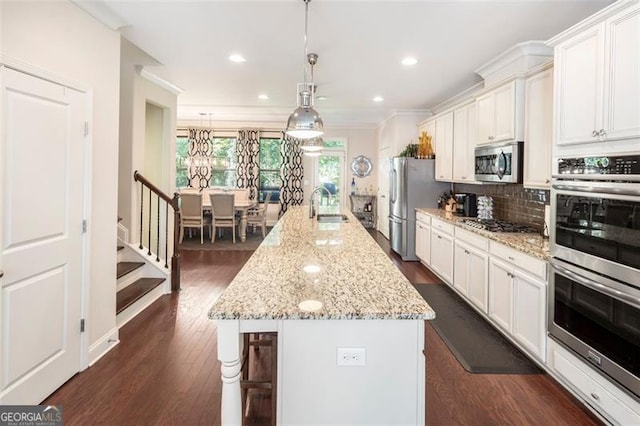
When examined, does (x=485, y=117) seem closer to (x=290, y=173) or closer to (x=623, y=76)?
(x=623, y=76)

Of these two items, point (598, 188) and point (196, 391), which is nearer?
point (598, 188)

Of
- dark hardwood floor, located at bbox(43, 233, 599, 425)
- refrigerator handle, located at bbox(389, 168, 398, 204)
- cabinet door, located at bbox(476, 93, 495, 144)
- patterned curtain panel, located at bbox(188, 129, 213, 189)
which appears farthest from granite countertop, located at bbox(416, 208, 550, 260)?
patterned curtain panel, located at bbox(188, 129, 213, 189)

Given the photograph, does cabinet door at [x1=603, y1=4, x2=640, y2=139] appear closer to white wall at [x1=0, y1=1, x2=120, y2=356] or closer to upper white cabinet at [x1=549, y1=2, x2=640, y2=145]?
upper white cabinet at [x1=549, y1=2, x2=640, y2=145]

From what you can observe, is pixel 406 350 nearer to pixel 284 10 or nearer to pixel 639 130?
pixel 639 130

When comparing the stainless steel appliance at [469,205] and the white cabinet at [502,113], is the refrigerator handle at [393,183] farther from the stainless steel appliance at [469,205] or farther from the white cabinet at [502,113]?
the white cabinet at [502,113]

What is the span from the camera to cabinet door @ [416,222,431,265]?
17.2 ft

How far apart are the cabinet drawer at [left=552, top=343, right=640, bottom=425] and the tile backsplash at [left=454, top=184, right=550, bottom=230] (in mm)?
1534

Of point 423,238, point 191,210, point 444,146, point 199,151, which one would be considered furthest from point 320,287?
point 199,151

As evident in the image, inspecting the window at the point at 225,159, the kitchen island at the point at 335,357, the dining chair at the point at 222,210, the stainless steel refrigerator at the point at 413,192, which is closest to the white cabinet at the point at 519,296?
the kitchen island at the point at 335,357

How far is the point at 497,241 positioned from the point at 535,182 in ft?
2.12

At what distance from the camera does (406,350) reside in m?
1.45

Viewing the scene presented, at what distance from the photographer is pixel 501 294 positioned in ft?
10.1

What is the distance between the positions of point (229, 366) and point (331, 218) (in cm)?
305

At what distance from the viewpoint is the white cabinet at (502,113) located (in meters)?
3.39
